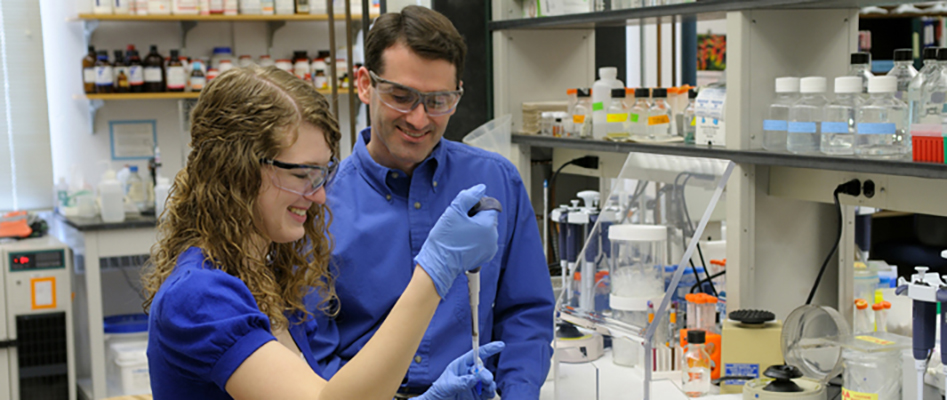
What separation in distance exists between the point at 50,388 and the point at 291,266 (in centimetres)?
287

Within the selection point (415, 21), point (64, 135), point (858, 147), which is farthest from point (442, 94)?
point (64, 135)

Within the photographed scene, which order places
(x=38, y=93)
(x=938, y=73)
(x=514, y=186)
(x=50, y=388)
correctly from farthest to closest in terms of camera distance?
(x=38, y=93) < (x=50, y=388) < (x=514, y=186) < (x=938, y=73)

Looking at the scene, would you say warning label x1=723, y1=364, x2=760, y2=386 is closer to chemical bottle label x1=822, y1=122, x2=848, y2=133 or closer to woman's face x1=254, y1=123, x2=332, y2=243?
chemical bottle label x1=822, y1=122, x2=848, y2=133

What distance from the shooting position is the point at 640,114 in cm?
224

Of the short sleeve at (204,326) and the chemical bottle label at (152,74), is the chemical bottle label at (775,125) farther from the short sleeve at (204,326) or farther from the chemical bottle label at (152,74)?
the chemical bottle label at (152,74)

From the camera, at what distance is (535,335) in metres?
1.77

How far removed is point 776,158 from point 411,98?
78 cm

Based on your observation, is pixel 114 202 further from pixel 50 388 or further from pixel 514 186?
pixel 514 186

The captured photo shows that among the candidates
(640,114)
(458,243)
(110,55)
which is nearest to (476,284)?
(458,243)

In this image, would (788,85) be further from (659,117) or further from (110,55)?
(110,55)

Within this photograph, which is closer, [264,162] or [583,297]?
[264,162]

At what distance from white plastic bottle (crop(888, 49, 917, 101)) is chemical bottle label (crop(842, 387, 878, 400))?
1.97 feet

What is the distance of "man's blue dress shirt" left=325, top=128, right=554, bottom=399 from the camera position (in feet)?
5.68

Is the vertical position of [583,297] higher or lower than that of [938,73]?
lower
